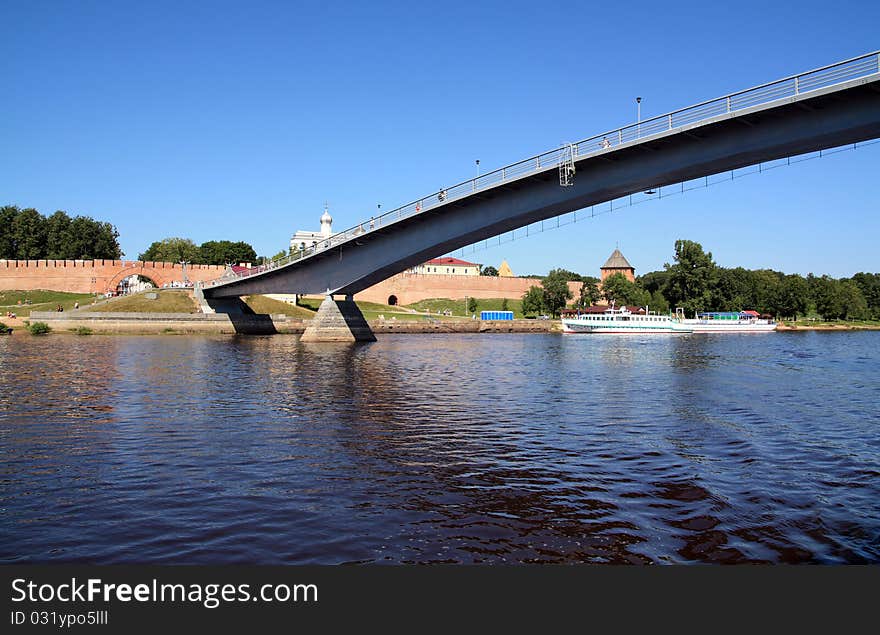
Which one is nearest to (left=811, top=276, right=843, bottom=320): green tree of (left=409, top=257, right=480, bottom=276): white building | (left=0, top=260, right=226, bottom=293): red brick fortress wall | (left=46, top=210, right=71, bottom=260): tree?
(left=409, top=257, right=480, bottom=276): white building

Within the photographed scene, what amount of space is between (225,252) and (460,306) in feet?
144

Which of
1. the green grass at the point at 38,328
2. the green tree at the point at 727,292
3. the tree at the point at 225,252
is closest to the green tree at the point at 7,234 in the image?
the tree at the point at 225,252

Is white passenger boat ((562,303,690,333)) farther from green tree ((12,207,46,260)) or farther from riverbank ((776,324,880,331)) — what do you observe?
green tree ((12,207,46,260))

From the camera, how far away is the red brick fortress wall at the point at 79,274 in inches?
3356

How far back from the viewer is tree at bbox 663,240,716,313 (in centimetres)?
9912

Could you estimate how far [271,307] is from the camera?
7262 centimetres

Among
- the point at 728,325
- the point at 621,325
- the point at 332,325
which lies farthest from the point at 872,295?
the point at 332,325

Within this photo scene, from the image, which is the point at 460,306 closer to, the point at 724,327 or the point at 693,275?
the point at 693,275

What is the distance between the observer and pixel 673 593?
6.16 m

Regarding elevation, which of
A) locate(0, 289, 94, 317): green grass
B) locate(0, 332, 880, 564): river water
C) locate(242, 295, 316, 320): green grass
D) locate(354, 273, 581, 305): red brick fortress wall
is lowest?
locate(0, 332, 880, 564): river water

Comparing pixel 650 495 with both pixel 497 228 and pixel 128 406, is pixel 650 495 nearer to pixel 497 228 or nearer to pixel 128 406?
pixel 128 406

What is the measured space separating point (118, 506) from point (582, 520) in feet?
19.3

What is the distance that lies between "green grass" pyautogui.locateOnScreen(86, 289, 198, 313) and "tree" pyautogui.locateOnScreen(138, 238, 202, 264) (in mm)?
54203

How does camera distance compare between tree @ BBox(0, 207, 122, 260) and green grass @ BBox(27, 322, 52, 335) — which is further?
tree @ BBox(0, 207, 122, 260)
